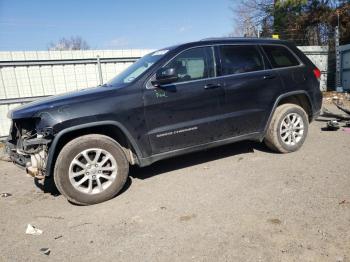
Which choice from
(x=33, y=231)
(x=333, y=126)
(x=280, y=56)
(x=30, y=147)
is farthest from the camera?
(x=333, y=126)

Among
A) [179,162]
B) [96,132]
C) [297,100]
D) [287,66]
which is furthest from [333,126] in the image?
[96,132]

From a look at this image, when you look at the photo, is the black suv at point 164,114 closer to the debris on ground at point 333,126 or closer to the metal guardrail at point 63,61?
the debris on ground at point 333,126

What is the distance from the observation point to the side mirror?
4.03m

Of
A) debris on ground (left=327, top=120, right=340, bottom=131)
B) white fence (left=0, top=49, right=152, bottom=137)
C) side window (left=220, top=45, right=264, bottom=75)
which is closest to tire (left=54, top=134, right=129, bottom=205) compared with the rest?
side window (left=220, top=45, right=264, bottom=75)

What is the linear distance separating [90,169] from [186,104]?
60.2 inches

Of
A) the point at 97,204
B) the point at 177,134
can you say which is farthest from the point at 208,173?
the point at 97,204

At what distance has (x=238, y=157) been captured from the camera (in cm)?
535

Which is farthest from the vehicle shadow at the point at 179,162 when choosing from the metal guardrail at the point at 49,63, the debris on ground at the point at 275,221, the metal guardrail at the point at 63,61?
the metal guardrail at the point at 63,61

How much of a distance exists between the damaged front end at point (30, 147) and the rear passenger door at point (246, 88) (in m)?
2.47

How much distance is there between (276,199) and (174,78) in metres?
1.96

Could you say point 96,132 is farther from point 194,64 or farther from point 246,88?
point 246,88

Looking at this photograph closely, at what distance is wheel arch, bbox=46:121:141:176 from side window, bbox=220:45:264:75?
174 centimetres

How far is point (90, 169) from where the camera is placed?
3.89 metres

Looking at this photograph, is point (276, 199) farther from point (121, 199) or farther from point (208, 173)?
point (121, 199)
